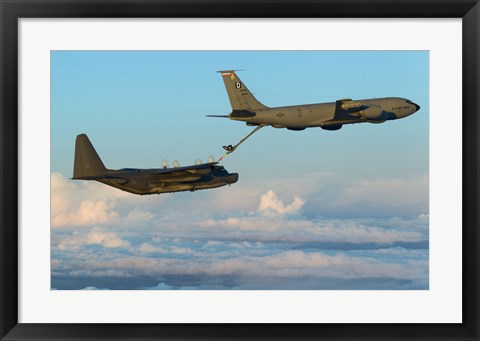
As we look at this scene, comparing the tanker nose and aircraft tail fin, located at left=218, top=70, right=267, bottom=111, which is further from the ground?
aircraft tail fin, located at left=218, top=70, right=267, bottom=111

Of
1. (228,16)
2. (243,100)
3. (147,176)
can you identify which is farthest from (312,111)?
(228,16)

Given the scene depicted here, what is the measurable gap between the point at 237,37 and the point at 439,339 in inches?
226

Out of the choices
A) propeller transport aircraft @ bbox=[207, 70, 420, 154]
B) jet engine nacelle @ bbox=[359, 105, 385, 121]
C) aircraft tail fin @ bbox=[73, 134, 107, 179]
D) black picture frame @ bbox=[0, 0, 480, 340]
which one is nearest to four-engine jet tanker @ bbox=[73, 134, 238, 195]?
aircraft tail fin @ bbox=[73, 134, 107, 179]

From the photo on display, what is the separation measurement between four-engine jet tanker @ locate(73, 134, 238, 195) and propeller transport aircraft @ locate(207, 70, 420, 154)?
5.02 ft

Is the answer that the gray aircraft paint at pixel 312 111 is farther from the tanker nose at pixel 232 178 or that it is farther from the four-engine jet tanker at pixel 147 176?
the four-engine jet tanker at pixel 147 176

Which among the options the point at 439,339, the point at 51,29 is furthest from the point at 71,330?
the point at 439,339

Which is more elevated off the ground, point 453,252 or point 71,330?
point 453,252

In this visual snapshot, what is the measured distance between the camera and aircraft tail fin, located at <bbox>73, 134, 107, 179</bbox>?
646 inches

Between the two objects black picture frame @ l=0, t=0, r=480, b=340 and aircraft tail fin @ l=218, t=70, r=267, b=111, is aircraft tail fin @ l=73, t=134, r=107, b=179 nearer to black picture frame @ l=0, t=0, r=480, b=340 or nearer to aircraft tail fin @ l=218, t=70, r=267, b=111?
black picture frame @ l=0, t=0, r=480, b=340

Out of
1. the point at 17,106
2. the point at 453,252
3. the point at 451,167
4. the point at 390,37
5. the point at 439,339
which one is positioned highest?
the point at 390,37

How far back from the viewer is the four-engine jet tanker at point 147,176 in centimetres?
1759

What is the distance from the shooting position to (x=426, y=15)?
45.7ft

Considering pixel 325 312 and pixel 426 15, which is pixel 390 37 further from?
pixel 325 312

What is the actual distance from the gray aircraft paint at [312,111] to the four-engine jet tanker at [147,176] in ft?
5.05
